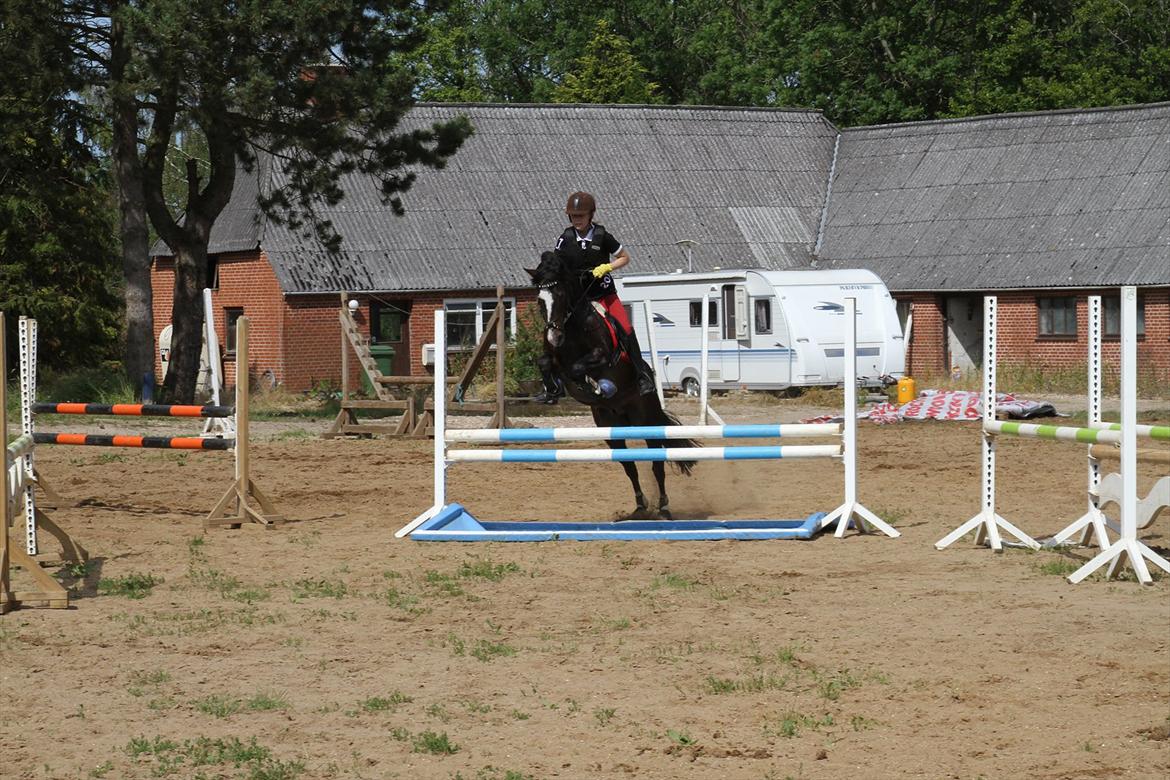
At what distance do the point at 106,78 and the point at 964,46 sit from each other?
121 ft

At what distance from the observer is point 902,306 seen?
40062 mm

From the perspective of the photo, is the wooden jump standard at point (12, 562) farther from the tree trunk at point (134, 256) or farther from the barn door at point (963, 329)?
the barn door at point (963, 329)

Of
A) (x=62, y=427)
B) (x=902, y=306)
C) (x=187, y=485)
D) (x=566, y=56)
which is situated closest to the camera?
(x=187, y=485)

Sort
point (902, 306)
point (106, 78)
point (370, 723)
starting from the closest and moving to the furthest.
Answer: point (370, 723), point (106, 78), point (902, 306)

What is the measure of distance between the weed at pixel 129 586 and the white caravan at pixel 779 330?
71.1 ft

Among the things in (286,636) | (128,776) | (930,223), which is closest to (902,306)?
(930,223)

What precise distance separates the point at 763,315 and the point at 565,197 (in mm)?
10209

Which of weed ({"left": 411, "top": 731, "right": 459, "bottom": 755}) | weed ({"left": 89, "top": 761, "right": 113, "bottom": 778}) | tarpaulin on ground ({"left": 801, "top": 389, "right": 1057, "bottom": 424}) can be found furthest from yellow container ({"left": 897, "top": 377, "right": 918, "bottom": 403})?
weed ({"left": 89, "top": 761, "right": 113, "bottom": 778})

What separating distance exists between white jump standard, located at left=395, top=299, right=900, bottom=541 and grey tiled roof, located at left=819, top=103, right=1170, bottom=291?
26064mm

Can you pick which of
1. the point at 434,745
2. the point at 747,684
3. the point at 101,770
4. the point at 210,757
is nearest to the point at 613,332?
the point at 747,684

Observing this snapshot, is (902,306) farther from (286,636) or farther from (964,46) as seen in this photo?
(286,636)

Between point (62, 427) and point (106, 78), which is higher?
point (106, 78)

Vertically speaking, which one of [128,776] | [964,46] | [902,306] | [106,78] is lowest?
[128,776]

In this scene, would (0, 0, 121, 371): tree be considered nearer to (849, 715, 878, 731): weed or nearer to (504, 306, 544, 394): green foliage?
(504, 306, 544, 394): green foliage
